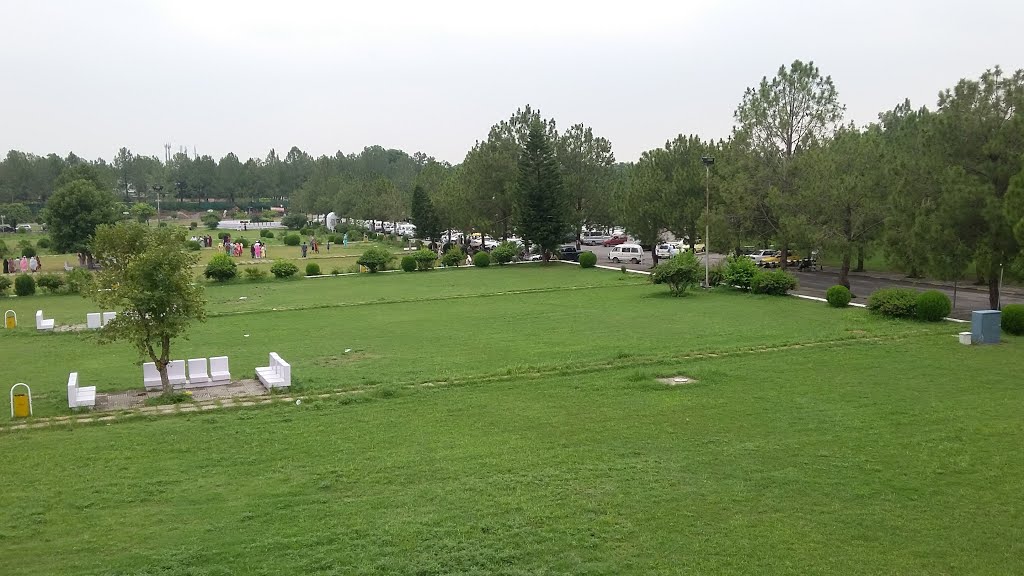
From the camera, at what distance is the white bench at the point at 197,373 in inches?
593

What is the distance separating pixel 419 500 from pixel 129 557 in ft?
9.35

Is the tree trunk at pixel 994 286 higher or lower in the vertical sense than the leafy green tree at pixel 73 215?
lower

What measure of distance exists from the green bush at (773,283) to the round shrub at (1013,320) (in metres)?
9.46

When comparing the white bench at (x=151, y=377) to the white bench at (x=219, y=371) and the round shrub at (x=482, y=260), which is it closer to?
the white bench at (x=219, y=371)

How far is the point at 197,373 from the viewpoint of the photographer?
1517 centimetres

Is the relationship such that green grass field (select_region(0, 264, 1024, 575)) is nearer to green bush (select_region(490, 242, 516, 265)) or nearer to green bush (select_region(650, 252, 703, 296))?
green bush (select_region(650, 252, 703, 296))

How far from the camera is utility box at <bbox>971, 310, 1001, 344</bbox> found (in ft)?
58.5

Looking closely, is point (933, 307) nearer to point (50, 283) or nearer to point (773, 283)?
point (773, 283)

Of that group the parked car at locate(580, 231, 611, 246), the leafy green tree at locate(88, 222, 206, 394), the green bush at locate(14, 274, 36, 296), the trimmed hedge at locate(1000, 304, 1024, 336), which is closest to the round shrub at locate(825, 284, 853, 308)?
the trimmed hedge at locate(1000, 304, 1024, 336)

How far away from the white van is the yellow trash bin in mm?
37015

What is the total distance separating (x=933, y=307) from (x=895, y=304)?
109 cm

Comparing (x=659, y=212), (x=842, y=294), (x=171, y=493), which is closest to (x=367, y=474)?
(x=171, y=493)

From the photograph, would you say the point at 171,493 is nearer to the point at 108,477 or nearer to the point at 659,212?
the point at 108,477

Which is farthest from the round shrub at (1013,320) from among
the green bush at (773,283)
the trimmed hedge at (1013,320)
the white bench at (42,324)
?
the white bench at (42,324)
